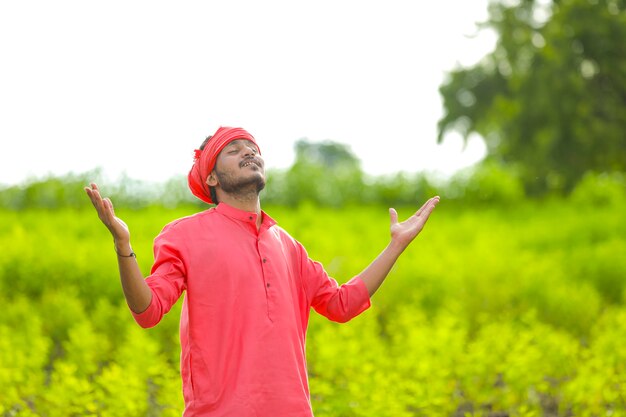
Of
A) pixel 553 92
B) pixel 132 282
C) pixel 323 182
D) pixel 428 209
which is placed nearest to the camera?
pixel 132 282

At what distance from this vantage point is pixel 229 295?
2420 mm

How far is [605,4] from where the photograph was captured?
14.1 meters

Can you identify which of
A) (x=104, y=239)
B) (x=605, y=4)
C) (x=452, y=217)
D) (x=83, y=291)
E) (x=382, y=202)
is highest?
(x=605, y=4)

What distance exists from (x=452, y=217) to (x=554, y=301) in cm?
552

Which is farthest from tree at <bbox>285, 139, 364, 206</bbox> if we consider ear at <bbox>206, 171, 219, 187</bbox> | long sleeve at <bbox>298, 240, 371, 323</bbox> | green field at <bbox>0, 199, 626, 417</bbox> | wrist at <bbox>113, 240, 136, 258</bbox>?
wrist at <bbox>113, 240, 136, 258</bbox>

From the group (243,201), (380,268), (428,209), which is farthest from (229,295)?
(428,209)

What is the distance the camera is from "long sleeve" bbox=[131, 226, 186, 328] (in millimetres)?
2346

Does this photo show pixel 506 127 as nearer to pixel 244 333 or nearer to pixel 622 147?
pixel 622 147

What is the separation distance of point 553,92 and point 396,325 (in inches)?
311

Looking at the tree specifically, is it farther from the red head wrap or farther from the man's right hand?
the man's right hand

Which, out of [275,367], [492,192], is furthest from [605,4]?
[275,367]

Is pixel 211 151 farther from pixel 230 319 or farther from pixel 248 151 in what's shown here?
pixel 230 319

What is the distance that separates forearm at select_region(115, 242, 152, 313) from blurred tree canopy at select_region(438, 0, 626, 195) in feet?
39.3

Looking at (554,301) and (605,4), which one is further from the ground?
(605,4)
